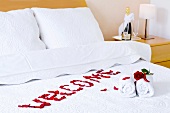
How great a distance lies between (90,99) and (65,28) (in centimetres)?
108

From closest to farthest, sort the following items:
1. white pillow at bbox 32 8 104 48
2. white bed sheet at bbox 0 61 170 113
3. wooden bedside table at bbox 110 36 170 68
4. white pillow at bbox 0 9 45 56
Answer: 1. white bed sheet at bbox 0 61 170 113
2. white pillow at bbox 0 9 45 56
3. white pillow at bbox 32 8 104 48
4. wooden bedside table at bbox 110 36 170 68

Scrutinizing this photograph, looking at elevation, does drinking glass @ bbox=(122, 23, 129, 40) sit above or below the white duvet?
above

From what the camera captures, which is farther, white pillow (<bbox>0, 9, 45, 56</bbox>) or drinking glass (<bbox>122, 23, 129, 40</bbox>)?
drinking glass (<bbox>122, 23, 129, 40</bbox>)

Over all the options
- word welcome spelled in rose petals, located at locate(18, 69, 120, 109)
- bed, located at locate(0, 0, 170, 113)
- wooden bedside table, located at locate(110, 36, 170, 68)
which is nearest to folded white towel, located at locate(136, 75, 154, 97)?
bed, located at locate(0, 0, 170, 113)

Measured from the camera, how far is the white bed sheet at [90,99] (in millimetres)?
1556

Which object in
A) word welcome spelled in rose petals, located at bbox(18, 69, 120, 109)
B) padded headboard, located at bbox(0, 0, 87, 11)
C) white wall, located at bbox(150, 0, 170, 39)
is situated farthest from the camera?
white wall, located at bbox(150, 0, 170, 39)

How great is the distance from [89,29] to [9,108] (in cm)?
138

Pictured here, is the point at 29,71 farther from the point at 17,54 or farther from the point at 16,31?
the point at 16,31

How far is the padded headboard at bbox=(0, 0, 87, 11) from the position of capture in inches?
107

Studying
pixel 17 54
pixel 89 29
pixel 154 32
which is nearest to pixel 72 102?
pixel 17 54

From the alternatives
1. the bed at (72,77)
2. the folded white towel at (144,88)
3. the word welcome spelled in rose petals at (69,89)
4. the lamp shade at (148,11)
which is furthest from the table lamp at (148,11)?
the folded white towel at (144,88)

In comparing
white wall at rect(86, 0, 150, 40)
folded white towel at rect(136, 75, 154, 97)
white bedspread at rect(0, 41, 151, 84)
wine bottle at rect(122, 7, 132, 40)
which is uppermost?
white wall at rect(86, 0, 150, 40)

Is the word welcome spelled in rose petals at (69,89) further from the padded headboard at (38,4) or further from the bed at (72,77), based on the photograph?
the padded headboard at (38,4)

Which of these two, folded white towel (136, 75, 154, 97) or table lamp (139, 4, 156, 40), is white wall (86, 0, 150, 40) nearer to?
table lamp (139, 4, 156, 40)
